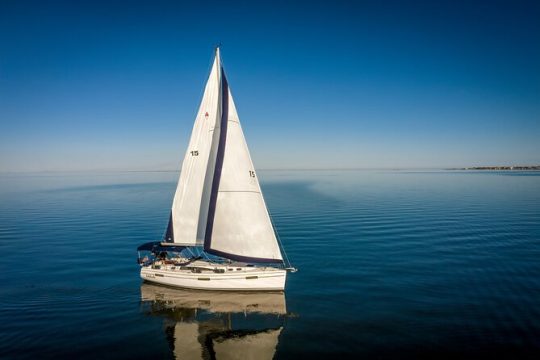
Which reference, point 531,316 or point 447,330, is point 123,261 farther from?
point 531,316

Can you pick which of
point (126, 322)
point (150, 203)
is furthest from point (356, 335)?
point (150, 203)

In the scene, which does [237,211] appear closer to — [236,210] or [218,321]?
[236,210]

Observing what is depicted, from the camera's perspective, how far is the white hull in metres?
29.3

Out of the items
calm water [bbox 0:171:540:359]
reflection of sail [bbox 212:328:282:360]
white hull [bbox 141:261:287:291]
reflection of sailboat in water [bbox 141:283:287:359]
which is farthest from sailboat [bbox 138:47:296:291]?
reflection of sail [bbox 212:328:282:360]

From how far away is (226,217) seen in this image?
97.3ft

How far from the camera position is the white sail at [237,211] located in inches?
1147

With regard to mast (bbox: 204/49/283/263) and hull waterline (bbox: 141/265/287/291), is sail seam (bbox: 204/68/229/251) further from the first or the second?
hull waterline (bbox: 141/265/287/291)

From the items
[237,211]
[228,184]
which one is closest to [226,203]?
[237,211]

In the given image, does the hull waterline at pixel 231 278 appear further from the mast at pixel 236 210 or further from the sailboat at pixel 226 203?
the mast at pixel 236 210

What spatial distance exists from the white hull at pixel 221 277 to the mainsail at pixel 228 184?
1123 mm

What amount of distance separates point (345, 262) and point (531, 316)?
1665 centimetres

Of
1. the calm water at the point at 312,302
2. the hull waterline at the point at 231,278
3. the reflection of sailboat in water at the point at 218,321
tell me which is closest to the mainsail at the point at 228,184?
the hull waterline at the point at 231,278

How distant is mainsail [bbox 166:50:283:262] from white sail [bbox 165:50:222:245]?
9cm

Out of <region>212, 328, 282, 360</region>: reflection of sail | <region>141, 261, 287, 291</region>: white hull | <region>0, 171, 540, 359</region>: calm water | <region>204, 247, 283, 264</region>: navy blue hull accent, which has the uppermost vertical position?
<region>204, 247, 283, 264</region>: navy blue hull accent
